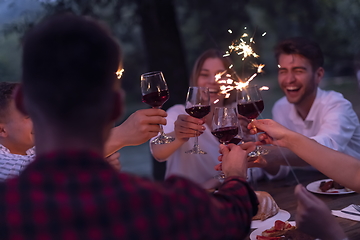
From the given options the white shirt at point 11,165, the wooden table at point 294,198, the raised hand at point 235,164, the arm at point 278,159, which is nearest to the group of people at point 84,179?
→ the raised hand at point 235,164

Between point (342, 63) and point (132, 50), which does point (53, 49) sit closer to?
point (132, 50)

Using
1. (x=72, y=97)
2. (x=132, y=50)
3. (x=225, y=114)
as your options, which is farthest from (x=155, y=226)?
(x=132, y=50)

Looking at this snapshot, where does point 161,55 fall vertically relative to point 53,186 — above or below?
above

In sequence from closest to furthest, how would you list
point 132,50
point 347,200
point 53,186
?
point 53,186, point 347,200, point 132,50

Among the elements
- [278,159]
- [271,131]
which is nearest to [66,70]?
[271,131]

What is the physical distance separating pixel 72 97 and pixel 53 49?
0.42ft

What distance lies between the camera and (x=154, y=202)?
87 cm

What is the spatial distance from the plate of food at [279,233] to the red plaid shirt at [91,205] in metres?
0.75

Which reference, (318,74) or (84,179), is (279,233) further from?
(318,74)

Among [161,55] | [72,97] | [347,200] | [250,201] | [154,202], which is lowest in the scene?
[347,200]

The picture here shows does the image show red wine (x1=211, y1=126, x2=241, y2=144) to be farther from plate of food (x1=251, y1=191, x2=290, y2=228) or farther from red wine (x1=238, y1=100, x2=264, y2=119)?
plate of food (x1=251, y1=191, x2=290, y2=228)

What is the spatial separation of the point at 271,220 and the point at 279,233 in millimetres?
196

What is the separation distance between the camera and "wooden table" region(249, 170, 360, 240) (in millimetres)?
1678

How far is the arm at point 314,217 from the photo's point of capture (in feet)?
4.09
